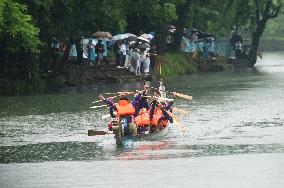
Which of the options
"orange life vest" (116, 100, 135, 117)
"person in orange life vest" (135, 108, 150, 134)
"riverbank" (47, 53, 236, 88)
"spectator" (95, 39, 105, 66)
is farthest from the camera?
"spectator" (95, 39, 105, 66)

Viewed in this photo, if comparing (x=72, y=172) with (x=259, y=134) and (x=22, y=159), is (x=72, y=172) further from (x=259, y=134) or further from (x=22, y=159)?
(x=259, y=134)

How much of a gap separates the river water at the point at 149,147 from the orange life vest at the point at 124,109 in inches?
37.7

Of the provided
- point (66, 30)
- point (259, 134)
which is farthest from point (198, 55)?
point (259, 134)

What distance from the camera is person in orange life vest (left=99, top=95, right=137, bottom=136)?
29547mm

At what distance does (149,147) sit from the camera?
96.0ft

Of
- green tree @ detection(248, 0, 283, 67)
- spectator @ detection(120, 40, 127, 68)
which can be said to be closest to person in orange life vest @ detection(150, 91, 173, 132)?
spectator @ detection(120, 40, 127, 68)

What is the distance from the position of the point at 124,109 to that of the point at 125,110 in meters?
0.05

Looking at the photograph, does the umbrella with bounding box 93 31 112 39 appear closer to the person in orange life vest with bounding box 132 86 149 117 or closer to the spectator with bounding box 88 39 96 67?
the spectator with bounding box 88 39 96 67

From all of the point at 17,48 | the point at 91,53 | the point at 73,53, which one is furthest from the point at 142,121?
the point at 73,53

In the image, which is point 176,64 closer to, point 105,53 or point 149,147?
point 105,53

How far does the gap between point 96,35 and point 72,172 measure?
33.2 meters

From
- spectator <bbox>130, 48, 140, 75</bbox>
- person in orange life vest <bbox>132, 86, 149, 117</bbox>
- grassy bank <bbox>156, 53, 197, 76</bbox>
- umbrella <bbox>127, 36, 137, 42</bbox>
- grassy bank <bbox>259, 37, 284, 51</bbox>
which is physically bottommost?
grassy bank <bbox>259, 37, 284, 51</bbox>

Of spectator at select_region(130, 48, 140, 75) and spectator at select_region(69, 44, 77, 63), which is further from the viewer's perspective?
spectator at select_region(69, 44, 77, 63)

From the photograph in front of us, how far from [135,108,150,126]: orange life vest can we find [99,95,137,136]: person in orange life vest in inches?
25.7
